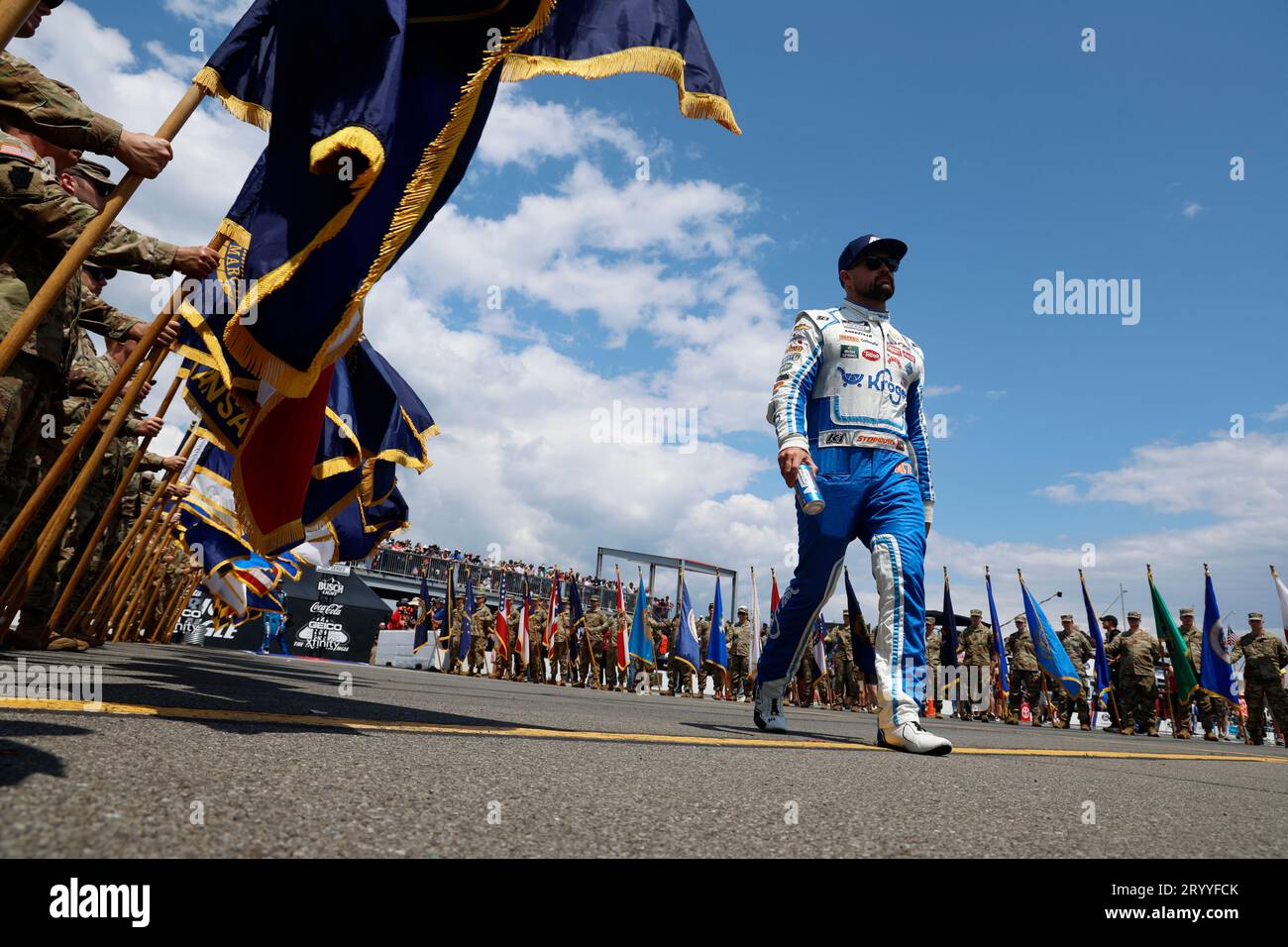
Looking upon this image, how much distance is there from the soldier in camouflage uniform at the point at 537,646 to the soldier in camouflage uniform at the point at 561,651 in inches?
10.6

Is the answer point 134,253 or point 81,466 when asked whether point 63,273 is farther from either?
point 81,466

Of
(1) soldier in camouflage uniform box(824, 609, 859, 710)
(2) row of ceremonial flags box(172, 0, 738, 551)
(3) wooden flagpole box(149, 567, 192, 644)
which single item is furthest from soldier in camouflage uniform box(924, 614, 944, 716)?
(3) wooden flagpole box(149, 567, 192, 644)

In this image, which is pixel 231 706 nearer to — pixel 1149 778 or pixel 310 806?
pixel 310 806

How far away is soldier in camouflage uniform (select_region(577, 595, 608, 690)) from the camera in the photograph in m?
20.1

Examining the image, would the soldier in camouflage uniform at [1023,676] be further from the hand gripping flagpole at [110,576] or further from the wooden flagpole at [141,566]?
the wooden flagpole at [141,566]

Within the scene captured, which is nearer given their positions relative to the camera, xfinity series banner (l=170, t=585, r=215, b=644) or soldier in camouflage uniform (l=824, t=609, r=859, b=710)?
soldier in camouflage uniform (l=824, t=609, r=859, b=710)

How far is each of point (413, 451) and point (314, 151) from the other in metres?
4.63

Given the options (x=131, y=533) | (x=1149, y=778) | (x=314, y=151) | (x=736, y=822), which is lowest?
(x=1149, y=778)

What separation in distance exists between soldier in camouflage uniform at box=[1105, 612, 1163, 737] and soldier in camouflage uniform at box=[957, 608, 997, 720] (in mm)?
2377

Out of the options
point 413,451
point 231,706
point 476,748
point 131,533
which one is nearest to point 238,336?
point 231,706

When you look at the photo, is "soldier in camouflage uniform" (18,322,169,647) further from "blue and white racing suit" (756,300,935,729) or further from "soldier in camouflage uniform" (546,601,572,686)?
"soldier in camouflage uniform" (546,601,572,686)

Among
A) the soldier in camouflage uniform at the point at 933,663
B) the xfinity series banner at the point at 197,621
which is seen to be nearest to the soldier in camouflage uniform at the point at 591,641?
the soldier in camouflage uniform at the point at 933,663

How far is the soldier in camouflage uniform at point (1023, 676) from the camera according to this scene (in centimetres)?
1562

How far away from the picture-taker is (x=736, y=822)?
147 cm
